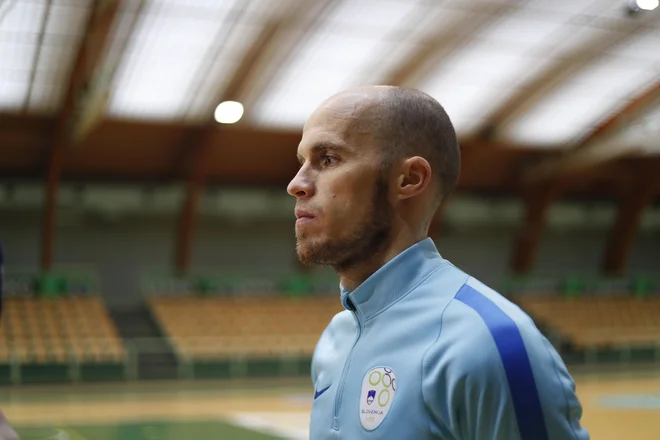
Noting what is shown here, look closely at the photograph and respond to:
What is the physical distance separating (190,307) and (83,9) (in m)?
12.5

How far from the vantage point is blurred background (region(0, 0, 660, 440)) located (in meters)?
25.2

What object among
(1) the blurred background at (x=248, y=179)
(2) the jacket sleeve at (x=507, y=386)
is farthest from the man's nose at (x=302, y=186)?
(1) the blurred background at (x=248, y=179)

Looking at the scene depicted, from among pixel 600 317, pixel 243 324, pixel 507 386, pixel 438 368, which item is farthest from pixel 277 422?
pixel 600 317

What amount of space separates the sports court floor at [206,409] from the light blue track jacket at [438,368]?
41.7ft

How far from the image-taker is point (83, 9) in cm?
2456

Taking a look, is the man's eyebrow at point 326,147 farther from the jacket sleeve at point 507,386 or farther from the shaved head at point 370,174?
the jacket sleeve at point 507,386

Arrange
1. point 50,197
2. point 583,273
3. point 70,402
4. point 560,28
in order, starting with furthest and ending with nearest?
point 583,273 < point 50,197 < point 560,28 < point 70,402

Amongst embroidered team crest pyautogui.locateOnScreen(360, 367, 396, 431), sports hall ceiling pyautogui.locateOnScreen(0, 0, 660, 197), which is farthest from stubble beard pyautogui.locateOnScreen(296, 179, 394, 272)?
sports hall ceiling pyautogui.locateOnScreen(0, 0, 660, 197)

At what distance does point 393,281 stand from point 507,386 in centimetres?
49

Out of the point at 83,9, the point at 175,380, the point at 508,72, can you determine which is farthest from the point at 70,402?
the point at 508,72

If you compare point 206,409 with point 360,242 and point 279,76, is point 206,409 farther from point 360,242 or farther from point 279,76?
point 360,242

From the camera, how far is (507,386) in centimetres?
178

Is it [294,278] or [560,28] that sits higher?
[560,28]

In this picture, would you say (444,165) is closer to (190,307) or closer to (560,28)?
(560,28)
